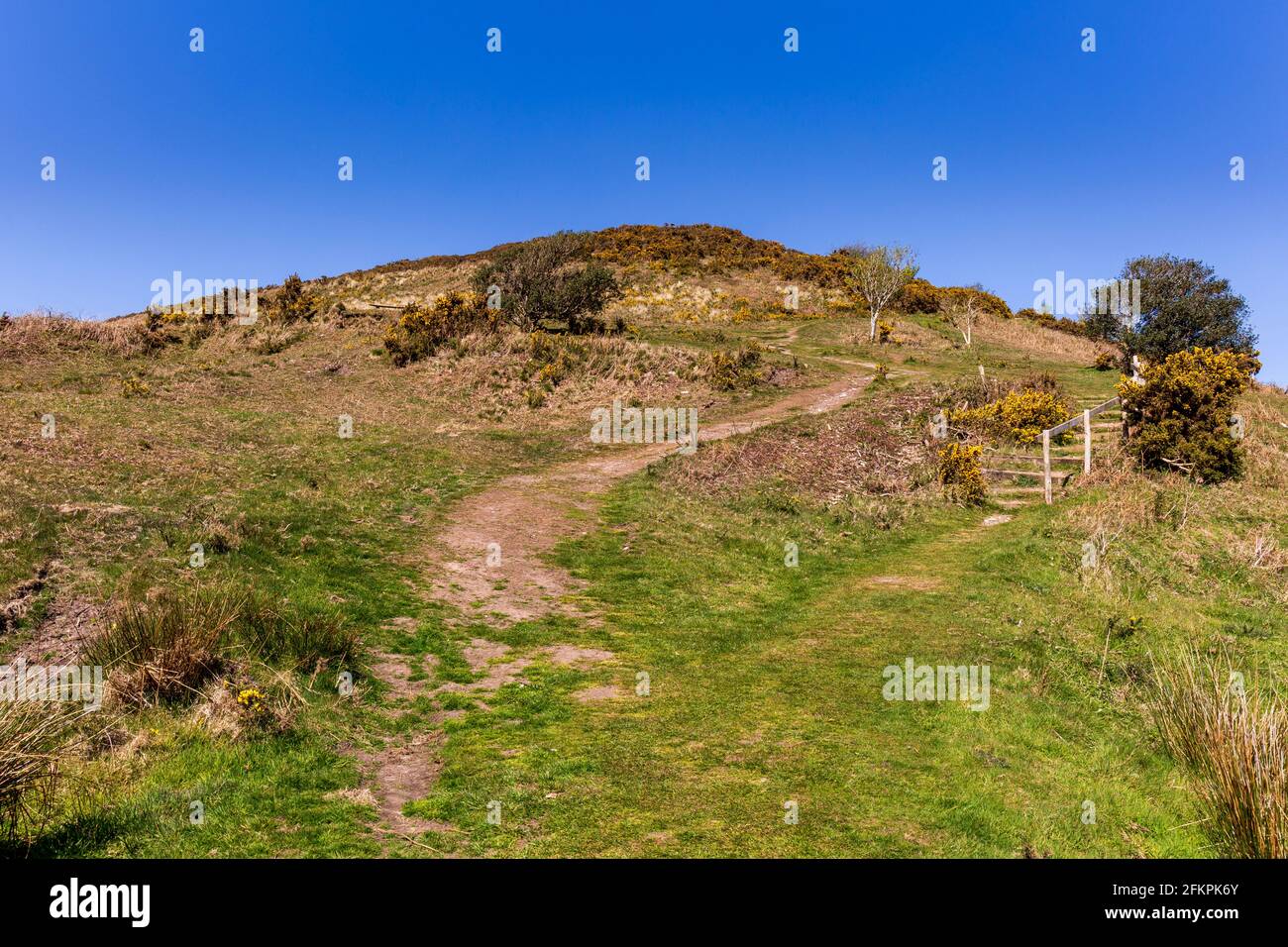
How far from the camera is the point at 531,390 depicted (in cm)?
3114

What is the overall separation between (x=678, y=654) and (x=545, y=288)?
32.5 m

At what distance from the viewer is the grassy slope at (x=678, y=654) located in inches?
266

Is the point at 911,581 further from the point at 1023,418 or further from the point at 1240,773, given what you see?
the point at 1023,418

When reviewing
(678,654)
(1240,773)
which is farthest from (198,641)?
(1240,773)

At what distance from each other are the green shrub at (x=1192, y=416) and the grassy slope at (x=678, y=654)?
6.70 feet

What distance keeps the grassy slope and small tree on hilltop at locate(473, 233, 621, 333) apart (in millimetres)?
18587

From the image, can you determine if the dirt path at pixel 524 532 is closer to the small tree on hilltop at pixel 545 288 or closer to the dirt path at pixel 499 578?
the dirt path at pixel 499 578

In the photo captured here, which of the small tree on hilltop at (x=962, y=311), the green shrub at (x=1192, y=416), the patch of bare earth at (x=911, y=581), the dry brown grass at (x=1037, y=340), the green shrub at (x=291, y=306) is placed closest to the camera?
the patch of bare earth at (x=911, y=581)

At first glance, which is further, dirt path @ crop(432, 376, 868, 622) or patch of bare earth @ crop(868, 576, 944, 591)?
patch of bare earth @ crop(868, 576, 944, 591)

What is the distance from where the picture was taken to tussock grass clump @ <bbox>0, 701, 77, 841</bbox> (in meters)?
5.41

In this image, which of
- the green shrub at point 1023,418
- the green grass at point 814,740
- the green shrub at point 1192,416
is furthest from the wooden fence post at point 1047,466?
the green grass at point 814,740

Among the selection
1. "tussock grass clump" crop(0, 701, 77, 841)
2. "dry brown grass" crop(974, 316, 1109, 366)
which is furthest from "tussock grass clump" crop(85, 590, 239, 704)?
"dry brown grass" crop(974, 316, 1109, 366)

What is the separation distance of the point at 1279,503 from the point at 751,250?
6126cm

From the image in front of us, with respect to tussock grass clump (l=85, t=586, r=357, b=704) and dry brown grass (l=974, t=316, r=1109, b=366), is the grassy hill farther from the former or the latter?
dry brown grass (l=974, t=316, r=1109, b=366)
